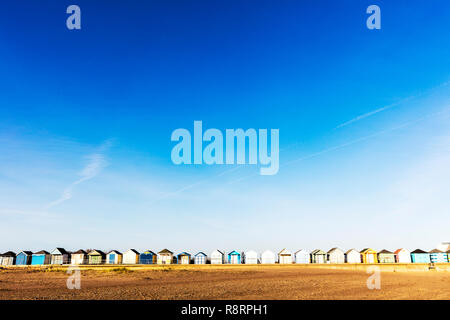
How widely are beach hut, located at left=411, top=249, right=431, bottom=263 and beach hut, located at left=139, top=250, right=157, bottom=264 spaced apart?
7183 cm

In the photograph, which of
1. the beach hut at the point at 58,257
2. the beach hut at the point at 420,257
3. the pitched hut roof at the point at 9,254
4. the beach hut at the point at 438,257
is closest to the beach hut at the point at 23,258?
the pitched hut roof at the point at 9,254

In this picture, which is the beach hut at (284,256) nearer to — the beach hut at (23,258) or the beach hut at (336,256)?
the beach hut at (336,256)

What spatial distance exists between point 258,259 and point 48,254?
195 feet

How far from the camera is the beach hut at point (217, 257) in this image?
86.3m

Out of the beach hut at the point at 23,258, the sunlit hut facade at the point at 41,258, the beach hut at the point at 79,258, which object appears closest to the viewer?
the sunlit hut facade at the point at 41,258

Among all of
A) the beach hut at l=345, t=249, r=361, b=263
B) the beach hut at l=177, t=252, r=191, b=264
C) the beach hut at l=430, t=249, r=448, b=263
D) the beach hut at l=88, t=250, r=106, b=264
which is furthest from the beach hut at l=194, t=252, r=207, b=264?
the beach hut at l=430, t=249, r=448, b=263

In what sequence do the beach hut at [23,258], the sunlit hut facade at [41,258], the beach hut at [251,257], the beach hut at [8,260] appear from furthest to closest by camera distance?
the beach hut at [8,260] < the beach hut at [23,258] < the sunlit hut facade at [41,258] < the beach hut at [251,257]

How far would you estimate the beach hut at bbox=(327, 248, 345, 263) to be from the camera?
3455 inches

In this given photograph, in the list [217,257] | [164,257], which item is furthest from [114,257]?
[217,257]

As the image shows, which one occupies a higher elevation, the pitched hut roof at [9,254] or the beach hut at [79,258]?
the pitched hut roof at [9,254]

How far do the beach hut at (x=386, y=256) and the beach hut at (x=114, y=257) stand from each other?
237 ft

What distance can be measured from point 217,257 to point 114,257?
28.9 metres
